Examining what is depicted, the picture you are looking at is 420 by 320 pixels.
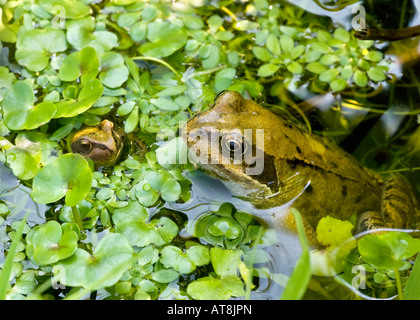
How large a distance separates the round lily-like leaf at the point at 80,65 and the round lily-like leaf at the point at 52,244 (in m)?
1.36

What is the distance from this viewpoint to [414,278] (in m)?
2.58

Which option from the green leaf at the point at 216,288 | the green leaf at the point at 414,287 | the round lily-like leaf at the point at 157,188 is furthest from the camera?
the round lily-like leaf at the point at 157,188

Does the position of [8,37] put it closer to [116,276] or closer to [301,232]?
[116,276]

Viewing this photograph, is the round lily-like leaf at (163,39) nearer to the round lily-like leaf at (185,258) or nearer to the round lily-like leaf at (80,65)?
the round lily-like leaf at (80,65)

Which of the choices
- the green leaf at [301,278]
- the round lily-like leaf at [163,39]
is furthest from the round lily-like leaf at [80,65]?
the green leaf at [301,278]

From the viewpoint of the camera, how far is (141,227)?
3006 mm

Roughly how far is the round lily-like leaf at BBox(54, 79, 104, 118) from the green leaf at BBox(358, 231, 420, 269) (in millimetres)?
2213

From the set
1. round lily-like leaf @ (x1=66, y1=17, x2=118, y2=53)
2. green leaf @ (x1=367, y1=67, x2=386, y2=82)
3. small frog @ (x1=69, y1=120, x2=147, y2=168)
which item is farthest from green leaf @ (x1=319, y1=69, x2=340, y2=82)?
round lily-like leaf @ (x1=66, y1=17, x2=118, y2=53)

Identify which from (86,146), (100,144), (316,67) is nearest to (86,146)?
(86,146)

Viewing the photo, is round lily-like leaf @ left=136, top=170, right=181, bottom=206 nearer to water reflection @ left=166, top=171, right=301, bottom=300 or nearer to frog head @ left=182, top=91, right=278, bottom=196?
water reflection @ left=166, top=171, right=301, bottom=300

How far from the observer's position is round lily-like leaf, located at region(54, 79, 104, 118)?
330 centimetres

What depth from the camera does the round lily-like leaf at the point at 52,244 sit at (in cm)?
264

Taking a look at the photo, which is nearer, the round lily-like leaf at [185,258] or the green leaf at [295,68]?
the round lily-like leaf at [185,258]
